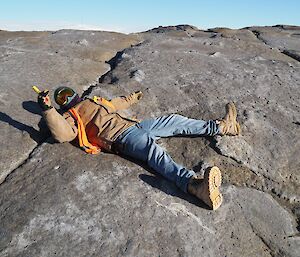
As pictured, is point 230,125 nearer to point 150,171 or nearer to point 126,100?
point 150,171

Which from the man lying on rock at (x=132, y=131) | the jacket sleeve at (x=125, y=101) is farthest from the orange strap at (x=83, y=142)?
the jacket sleeve at (x=125, y=101)

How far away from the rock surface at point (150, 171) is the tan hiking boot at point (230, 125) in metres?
0.09

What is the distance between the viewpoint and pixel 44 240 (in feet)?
11.1

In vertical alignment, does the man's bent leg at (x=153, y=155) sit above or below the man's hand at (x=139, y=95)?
below

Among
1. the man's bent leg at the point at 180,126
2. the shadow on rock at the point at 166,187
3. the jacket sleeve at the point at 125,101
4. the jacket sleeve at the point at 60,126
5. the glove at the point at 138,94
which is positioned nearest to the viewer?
the shadow on rock at the point at 166,187

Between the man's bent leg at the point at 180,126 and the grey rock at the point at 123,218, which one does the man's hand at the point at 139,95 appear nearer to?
the man's bent leg at the point at 180,126

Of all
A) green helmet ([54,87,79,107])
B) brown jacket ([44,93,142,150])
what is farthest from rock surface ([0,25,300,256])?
green helmet ([54,87,79,107])

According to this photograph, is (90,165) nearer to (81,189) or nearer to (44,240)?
(81,189)

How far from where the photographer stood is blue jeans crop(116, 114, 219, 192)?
13.5ft

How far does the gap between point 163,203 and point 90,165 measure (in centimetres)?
100

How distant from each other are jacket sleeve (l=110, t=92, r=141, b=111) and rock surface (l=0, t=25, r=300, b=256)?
→ 0.15 metres

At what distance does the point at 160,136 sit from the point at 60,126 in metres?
1.20

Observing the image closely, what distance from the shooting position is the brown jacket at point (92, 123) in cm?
444

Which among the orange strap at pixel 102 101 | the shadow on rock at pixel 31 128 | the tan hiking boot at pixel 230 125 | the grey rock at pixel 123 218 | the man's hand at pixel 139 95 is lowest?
the grey rock at pixel 123 218
